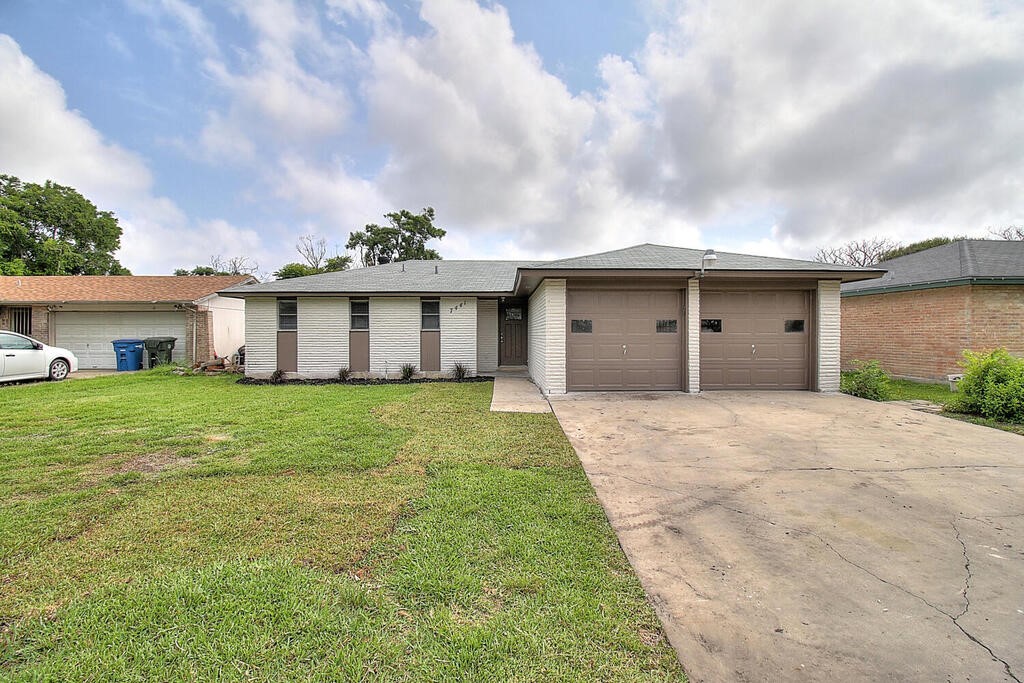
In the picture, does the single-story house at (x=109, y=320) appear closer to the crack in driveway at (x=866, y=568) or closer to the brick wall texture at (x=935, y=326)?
the crack in driveway at (x=866, y=568)

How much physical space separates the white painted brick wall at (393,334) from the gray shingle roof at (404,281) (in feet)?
1.72

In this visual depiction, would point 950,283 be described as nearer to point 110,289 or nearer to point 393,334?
point 393,334

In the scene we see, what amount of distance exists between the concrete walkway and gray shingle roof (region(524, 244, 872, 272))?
111 inches

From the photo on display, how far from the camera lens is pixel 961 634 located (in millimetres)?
1949

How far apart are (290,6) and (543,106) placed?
719 centimetres

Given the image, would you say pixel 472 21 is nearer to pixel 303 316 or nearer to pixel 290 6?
pixel 290 6

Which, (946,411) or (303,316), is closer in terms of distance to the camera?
(946,411)

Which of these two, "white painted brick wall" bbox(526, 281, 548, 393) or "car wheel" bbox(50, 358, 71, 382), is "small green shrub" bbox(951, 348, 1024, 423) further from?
"car wheel" bbox(50, 358, 71, 382)

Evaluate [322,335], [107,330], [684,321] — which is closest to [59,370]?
[107,330]

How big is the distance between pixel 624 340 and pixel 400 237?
28671 millimetres

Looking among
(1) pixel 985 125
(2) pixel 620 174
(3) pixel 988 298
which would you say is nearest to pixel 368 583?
(3) pixel 988 298

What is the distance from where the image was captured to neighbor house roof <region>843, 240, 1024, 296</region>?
9750mm

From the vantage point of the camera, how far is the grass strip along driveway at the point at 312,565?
1.79 m

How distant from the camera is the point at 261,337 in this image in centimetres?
1177
